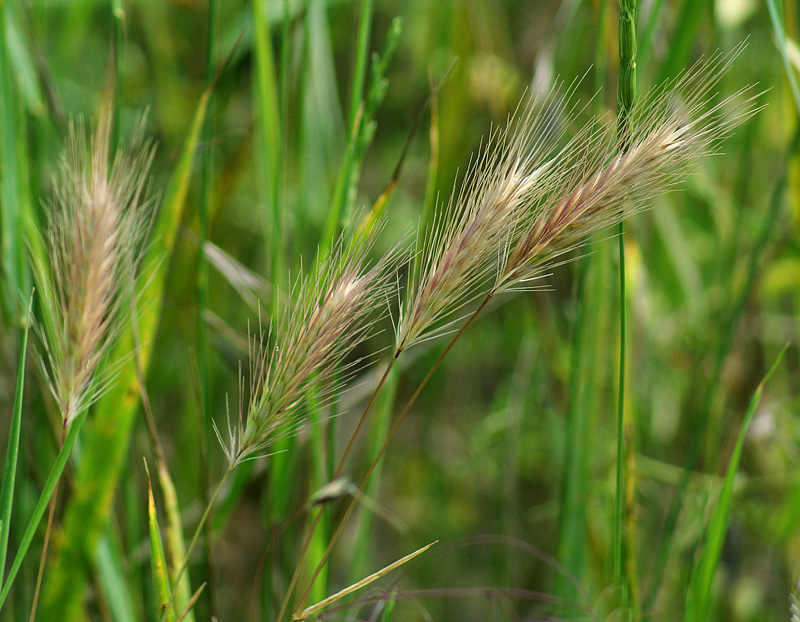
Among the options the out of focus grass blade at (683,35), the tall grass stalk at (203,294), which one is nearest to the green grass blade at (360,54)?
the tall grass stalk at (203,294)

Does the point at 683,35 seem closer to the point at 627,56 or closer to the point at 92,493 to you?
the point at 627,56

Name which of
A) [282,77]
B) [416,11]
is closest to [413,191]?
[416,11]

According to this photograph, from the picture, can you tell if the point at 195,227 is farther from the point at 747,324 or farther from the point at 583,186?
the point at 747,324

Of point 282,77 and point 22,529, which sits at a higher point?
point 282,77

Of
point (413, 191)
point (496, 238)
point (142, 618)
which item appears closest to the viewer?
point (496, 238)

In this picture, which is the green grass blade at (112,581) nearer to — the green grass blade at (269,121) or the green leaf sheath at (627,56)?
the green grass blade at (269,121)

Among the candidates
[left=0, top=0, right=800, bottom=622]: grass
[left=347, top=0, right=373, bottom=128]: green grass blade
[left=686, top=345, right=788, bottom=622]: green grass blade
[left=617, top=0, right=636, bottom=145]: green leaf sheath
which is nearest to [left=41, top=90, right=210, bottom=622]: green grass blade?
[left=0, top=0, right=800, bottom=622]: grass

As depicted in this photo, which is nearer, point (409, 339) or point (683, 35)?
point (409, 339)

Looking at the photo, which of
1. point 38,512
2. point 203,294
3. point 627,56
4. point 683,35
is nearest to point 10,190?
point 203,294
